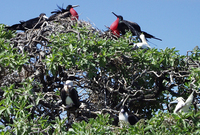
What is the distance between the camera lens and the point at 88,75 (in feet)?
18.4

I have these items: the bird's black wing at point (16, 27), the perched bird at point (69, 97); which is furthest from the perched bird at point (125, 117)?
the bird's black wing at point (16, 27)

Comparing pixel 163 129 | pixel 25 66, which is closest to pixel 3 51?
pixel 25 66

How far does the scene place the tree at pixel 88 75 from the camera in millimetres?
5223

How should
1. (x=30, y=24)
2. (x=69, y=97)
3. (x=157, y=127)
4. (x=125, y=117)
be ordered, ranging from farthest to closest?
1. (x=30, y=24)
2. (x=125, y=117)
3. (x=69, y=97)
4. (x=157, y=127)

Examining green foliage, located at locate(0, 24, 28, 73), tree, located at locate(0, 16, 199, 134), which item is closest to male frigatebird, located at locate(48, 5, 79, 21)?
tree, located at locate(0, 16, 199, 134)

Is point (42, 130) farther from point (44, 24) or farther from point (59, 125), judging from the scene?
Result: point (44, 24)

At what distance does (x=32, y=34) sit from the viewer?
6.50 metres

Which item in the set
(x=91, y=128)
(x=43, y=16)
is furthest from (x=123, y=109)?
(x=43, y=16)

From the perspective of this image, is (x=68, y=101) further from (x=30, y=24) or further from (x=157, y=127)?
(x=30, y=24)

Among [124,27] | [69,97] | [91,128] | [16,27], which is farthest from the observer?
[124,27]

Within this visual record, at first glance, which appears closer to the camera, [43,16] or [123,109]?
[123,109]

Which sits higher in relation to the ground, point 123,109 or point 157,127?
point 123,109

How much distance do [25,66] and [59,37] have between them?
0.81 m

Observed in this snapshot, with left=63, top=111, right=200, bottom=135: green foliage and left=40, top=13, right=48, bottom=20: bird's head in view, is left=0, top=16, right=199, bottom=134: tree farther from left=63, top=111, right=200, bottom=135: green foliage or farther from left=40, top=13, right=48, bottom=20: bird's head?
left=40, top=13, right=48, bottom=20: bird's head
